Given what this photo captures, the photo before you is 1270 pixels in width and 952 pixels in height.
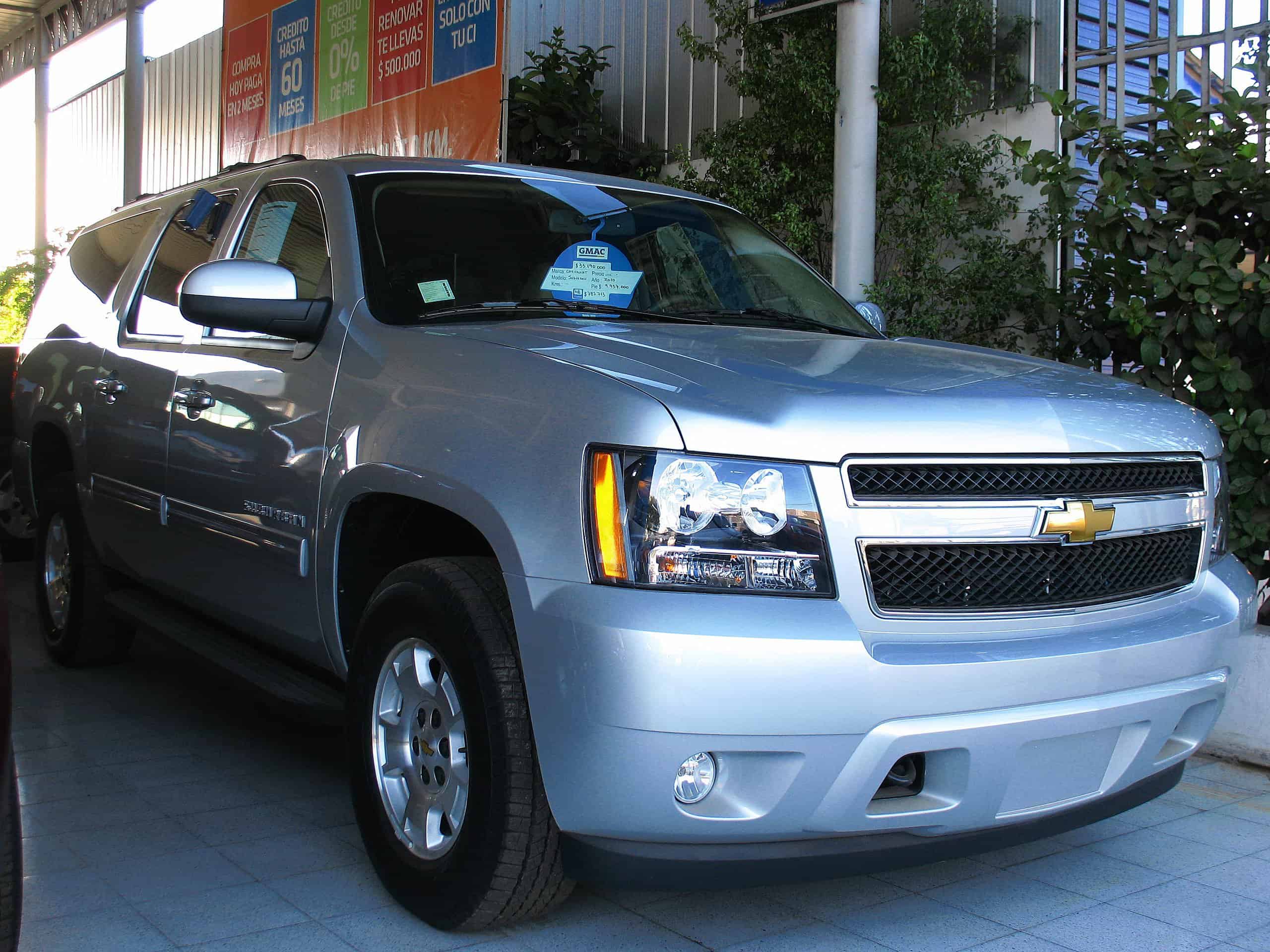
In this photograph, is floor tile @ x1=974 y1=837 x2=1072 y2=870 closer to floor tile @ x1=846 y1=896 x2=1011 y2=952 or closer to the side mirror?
floor tile @ x1=846 y1=896 x2=1011 y2=952

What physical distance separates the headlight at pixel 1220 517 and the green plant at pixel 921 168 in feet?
11.1

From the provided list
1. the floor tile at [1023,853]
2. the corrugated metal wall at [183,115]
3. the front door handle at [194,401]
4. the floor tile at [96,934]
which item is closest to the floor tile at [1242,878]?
the floor tile at [1023,853]

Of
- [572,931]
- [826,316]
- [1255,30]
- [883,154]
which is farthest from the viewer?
[883,154]

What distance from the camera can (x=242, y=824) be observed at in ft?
11.3

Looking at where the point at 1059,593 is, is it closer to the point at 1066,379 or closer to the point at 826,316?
the point at 1066,379

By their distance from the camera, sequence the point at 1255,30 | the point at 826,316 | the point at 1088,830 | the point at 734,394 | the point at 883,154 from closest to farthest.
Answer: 1. the point at 734,394
2. the point at 1088,830
3. the point at 826,316
4. the point at 1255,30
5. the point at 883,154

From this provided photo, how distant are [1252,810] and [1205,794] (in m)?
0.17

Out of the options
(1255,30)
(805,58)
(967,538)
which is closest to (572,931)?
(967,538)

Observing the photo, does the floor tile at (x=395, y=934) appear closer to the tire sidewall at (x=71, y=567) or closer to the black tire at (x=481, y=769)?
the black tire at (x=481, y=769)

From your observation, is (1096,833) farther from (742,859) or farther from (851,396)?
(851,396)

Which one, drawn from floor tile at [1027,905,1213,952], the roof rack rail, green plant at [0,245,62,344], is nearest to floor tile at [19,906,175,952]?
floor tile at [1027,905,1213,952]

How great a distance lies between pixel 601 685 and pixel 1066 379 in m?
1.45

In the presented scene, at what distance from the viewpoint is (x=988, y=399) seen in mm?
2580

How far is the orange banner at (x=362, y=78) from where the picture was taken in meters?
8.62
